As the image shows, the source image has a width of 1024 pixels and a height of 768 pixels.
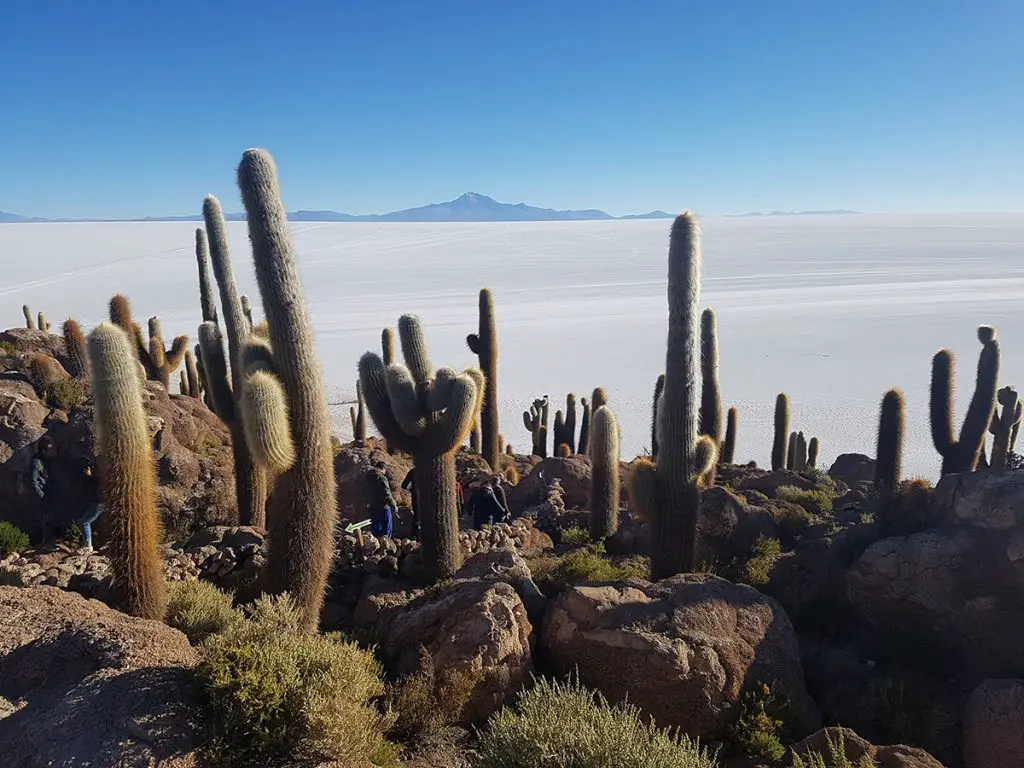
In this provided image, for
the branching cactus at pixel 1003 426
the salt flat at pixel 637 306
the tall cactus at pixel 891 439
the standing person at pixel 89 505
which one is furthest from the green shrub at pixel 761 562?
the salt flat at pixel 637 306

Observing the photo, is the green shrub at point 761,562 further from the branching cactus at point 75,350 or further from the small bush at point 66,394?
the branching cactus at point 75,350

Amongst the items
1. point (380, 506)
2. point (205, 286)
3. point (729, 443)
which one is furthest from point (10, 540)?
point (729, 443)

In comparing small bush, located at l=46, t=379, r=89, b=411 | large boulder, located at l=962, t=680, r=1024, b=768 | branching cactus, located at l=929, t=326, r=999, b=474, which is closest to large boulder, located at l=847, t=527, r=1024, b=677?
large boulder, located at l=962, t=680, r=1024, b=768

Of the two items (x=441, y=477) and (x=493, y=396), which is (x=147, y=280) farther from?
(x=441, y=477)

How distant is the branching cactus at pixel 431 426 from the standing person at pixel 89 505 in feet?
12.4

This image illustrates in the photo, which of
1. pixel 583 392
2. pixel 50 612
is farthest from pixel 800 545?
pixel 583 392

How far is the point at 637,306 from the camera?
167 feet

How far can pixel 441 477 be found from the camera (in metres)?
8.02

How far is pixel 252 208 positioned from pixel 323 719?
14.3 ft

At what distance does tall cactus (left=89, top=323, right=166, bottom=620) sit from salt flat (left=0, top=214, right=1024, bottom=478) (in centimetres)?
1650

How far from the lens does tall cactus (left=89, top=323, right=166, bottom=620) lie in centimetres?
525

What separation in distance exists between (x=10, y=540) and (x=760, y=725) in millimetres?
8868

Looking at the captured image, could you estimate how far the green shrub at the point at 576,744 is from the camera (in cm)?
355

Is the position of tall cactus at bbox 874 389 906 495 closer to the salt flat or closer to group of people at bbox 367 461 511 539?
group of people at bbox 367 461 511 539
